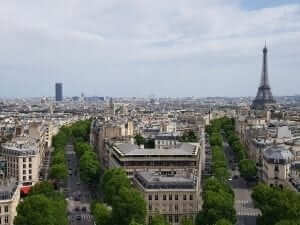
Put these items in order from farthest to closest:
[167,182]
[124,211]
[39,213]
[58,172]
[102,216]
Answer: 1. [58,172]
2. [167,182]
3. [102,216]
4. [124,211]
5. [39,213]

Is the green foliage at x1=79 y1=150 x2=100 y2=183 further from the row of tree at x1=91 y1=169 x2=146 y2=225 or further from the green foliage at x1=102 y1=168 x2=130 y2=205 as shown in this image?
the row of tree at x1=91 y1=169 x2=146 y2=225

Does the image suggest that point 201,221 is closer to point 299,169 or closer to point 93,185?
point 299,169

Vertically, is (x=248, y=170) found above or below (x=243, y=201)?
above

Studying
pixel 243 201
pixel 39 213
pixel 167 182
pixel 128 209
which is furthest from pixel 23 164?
pixel 243 201

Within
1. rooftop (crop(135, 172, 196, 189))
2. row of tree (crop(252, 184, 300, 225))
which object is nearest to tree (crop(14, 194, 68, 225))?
rooftop (crop(135, 172, 196, 189))

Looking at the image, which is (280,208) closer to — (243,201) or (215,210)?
(215,210)

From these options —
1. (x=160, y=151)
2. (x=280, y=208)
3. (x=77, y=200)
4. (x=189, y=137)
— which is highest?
(x=160, y=151)
